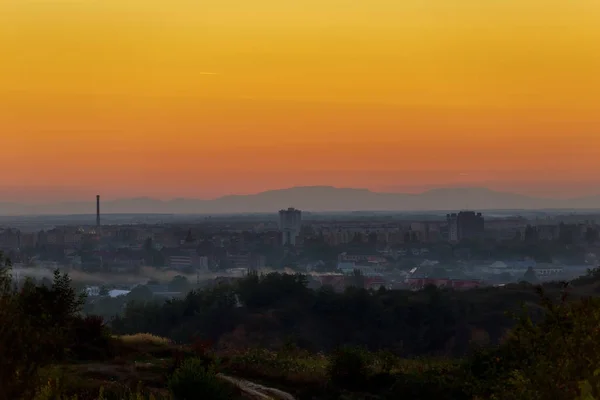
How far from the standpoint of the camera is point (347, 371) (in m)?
18.8

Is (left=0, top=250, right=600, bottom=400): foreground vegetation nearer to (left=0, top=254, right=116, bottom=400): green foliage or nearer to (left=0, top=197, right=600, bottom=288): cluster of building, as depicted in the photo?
(left=0, top=254, right=116, bottom=400): green foliage

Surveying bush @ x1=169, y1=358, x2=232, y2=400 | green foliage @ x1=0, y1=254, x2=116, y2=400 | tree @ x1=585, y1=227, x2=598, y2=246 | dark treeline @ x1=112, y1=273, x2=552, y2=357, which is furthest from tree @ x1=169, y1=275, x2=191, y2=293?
green foliage @ x1=0, y1=254, x2=116, y2=400

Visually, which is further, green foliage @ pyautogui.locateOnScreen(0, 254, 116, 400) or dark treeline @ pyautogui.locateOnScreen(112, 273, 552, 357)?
dark treeline @ pyautogui.locateOnScreen(112, 273, 552, 357)

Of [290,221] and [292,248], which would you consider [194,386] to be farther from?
[290,221]

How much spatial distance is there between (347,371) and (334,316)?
3987cm

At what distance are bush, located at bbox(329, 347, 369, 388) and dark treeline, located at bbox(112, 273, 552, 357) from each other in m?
29.1

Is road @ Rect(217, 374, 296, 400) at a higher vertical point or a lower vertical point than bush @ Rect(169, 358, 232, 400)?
lower

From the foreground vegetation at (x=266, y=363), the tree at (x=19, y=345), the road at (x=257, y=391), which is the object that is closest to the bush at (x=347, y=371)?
the foreground vegetation at (x=266, y=363)

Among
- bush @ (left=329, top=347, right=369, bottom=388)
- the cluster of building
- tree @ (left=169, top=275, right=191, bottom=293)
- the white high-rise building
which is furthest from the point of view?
the white high-rise building

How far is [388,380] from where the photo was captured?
62.3 feet

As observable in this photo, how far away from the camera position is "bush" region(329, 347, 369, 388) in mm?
18609

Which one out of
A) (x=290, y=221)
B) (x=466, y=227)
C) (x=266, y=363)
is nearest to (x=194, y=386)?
(x=266, y=363)

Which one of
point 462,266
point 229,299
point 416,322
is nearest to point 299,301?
point 229,299

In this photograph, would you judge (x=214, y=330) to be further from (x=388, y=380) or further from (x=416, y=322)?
(x=388, y=380)
